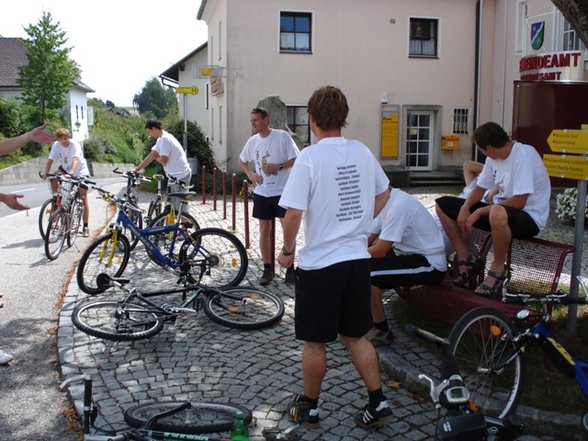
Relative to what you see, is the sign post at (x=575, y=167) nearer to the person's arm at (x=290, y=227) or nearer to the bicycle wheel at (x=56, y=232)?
the person's arm at (x=290, y=227)

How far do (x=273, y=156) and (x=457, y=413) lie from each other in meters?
4.95

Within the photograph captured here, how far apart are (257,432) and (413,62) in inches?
844

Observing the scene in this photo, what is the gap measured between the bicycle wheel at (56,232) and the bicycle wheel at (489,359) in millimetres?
7001

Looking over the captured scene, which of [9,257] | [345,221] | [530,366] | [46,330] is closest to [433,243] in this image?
[530,366]

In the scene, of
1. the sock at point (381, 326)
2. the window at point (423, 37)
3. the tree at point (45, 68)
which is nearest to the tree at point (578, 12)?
the sock at point (381, 326)

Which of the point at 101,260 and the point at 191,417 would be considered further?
the point at 101,260

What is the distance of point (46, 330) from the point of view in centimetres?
630

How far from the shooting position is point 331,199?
3.85 metres

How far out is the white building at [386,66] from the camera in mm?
22781

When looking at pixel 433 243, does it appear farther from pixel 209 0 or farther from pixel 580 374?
pixel 209 0

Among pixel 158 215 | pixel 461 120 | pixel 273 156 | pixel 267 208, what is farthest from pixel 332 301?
pixel 461 120

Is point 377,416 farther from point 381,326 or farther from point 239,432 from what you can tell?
point 381,326

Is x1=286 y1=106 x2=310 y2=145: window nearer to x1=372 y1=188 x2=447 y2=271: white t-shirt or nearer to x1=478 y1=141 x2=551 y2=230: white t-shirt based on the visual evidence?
x1=478 y1=141 x2=551 y2=230: white t-shirt

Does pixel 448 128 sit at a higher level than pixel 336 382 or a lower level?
higher
